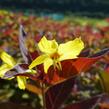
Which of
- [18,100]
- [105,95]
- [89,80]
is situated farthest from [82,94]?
[105,95]

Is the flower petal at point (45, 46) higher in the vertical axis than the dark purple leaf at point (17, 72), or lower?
higher

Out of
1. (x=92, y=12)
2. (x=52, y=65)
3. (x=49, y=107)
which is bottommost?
(x=92, y=12)

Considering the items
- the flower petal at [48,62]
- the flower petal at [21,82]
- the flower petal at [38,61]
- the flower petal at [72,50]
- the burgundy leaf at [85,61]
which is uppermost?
the flower petal at [72,50]

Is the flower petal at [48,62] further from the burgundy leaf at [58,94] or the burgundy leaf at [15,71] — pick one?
the burgundy leaf at [58,94]

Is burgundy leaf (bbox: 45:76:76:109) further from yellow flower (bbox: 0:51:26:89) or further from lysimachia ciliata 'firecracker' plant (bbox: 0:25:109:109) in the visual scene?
yellow flower (bbox: 0:51:26:89)

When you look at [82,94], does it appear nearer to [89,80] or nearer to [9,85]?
[89,80]

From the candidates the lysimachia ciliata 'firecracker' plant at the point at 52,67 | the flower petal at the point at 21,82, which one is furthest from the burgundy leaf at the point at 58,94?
the flower petal at the point at 21,82
